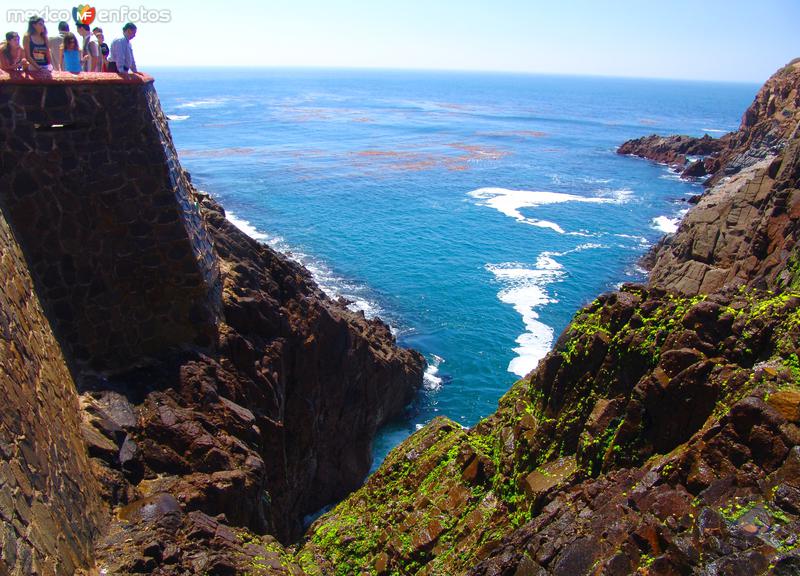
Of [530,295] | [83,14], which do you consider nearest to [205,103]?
[530,295]

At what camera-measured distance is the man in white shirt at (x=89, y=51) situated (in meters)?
14.9

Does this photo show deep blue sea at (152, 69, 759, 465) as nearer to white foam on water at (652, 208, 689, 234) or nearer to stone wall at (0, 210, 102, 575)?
white foam on water at (652, 208, 689, 234)

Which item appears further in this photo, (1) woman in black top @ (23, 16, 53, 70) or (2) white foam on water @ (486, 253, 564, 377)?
(2) white foam on water @ (486, 253, 564, 377)

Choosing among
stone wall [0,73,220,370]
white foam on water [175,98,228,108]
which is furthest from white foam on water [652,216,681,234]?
white foam on water [175,98,228,108]

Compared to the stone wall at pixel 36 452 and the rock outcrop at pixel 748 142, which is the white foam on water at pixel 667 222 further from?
the stone wall at pixel 36 452

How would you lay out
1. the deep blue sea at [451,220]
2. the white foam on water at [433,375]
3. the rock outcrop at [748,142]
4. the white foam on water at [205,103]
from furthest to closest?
the white foam on water at [205,103] < the rock outcrop at [748,142] < the deep blue sea at [451,220] < the white foam on water at [433,375]

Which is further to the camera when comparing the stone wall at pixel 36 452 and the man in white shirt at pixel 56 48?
the man in white shirt at pixel 56 48

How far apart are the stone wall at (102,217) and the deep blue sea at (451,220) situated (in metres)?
16.8

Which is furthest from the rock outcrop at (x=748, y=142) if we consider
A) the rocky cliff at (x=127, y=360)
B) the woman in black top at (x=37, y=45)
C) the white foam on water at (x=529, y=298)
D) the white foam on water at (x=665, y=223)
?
the woman in black top at (x=37, y=45)

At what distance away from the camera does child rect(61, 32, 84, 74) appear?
14.0 metres

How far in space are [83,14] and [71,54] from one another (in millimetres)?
1839

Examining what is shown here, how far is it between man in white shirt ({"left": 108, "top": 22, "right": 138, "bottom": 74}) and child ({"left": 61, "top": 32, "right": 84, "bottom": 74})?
0.74m

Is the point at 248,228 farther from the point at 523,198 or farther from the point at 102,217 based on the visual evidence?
the point at 102,217

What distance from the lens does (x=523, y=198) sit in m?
70.4
